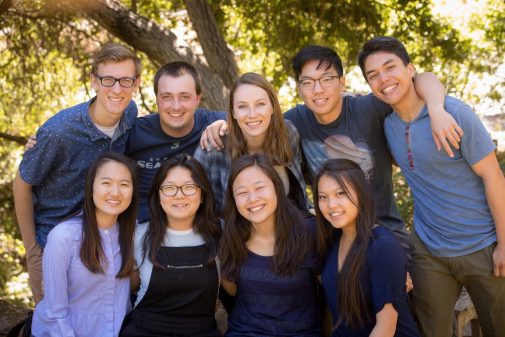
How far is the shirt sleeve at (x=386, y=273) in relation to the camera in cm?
340

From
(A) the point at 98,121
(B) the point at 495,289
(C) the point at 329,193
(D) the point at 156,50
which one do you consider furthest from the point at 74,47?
(B) the point at 495,289

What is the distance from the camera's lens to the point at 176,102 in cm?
445

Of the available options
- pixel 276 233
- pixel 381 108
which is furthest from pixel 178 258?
pixel 381 108

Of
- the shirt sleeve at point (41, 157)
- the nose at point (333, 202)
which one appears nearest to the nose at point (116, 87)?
the shirt sleeve at point (41, 157)

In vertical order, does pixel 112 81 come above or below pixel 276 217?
above

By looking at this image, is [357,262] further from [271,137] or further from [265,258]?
[271,137]

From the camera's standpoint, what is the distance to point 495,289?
3779 mm

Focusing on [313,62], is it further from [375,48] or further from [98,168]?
[98,168]

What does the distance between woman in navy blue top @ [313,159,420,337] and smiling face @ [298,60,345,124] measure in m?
0.62

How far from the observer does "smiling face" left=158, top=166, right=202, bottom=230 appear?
3.93m

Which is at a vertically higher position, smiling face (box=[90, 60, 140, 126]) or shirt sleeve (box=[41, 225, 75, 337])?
smiling face (box=[90, 60, 140, 126])

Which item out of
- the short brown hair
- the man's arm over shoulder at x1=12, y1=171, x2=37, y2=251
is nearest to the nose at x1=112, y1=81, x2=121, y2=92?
the short brown hair

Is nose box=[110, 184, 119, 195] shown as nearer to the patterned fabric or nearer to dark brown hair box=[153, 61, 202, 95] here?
the patterned fabric

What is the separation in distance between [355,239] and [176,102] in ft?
5.34
